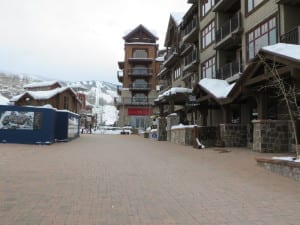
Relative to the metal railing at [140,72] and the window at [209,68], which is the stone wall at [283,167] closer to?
the window at [209,68]

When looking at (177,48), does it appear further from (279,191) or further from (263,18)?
(279,191)

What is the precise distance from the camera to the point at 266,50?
14719mm

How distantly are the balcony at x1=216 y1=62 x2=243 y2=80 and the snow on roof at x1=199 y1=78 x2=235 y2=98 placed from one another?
765mm

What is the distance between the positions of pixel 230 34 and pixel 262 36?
3.73 metres

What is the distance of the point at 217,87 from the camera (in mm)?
24203

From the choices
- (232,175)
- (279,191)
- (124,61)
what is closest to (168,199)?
(279,191)

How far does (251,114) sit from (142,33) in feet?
179

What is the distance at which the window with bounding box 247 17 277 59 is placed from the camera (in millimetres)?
20531

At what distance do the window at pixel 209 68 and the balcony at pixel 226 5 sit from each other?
3786 millimetres

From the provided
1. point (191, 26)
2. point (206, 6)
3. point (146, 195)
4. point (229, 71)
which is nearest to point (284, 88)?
point (146, 195)

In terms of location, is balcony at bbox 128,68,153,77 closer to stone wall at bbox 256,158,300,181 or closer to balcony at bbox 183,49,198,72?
balcony at bbox 183,49,198,72

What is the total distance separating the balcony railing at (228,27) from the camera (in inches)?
989

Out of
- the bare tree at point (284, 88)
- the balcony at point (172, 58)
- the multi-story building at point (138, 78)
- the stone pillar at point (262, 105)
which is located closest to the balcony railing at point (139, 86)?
the multi-story building at point (138, 78)

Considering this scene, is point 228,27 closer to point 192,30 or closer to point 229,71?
point 229,71
